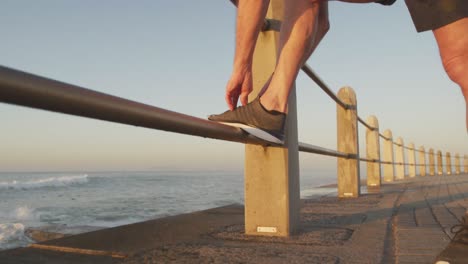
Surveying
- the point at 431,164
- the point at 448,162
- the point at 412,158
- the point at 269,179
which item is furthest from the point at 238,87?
the point at 448,162

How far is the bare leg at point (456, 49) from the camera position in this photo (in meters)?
1.16

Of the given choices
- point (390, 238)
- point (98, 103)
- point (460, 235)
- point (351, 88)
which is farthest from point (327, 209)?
point (98, 103)

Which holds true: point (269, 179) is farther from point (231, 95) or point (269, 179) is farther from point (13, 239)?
point (13, 239)

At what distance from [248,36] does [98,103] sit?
37.0 inches

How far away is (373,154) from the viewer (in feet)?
18.9

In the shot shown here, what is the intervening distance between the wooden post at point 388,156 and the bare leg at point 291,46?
6.29 meters

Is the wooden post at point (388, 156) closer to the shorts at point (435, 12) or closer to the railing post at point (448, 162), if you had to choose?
the shorts at point (435, 12)

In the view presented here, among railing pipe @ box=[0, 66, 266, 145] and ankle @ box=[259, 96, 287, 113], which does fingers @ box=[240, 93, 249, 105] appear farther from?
railing pipe @ box=[0, 66, 266, 145]

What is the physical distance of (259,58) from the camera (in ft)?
5.85

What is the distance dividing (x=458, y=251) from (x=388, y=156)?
6.83m

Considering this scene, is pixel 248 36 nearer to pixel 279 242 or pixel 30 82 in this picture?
pixel 279 242

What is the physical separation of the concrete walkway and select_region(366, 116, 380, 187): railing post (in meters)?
3.72

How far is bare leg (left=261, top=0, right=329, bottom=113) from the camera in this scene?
1.45 m

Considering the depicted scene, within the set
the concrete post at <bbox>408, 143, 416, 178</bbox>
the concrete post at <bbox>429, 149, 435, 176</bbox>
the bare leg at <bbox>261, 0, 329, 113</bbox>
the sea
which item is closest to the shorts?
the bare leg at <bbox>261, 0, 329, 113</bbox>
